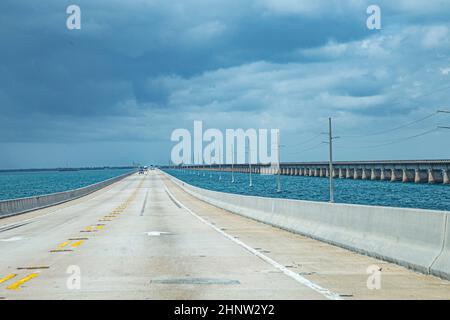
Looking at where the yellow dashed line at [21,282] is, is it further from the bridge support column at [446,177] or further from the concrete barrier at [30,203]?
the bridge support column at [446,177]

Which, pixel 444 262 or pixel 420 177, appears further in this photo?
pixel 420 177

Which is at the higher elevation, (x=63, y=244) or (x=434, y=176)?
(x=63, y=244)

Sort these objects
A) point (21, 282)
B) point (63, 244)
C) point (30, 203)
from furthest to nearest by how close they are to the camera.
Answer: point (30, 203) → point (63, 244) → point (21, 282)

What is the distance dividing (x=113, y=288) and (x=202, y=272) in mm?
2455

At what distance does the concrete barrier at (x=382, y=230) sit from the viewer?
12383 millimetres

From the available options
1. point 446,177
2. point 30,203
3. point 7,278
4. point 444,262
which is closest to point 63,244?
point 7,278

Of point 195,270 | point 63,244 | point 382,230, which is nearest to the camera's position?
point 195,270

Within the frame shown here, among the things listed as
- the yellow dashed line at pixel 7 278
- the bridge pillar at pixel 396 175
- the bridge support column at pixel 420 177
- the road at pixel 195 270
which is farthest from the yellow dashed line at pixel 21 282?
the bridge pillar at pixel 396 175

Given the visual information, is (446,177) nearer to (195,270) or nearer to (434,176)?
(434,176)

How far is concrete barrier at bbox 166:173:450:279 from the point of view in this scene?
40.6ft

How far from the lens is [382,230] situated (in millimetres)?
15219

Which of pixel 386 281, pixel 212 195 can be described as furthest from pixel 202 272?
pixel 212 195

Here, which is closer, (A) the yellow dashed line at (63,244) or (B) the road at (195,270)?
(B) the road at (195,270)

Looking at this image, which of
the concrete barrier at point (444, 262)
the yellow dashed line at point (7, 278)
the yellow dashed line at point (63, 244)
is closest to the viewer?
the concrete barrier at point (444, 262)
